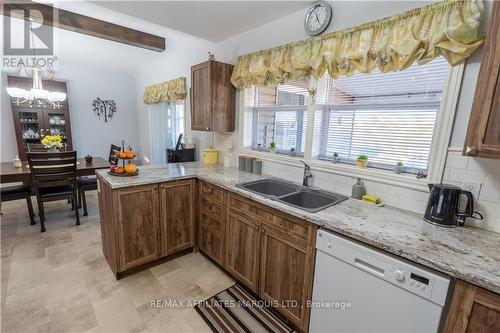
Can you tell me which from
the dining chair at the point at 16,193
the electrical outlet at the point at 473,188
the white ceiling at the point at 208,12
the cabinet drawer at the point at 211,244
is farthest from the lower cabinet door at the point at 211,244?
the dining chair at the point at 16,193

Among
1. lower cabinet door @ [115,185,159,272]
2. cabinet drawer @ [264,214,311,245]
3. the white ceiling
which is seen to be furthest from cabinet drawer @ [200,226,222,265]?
the white ceiling

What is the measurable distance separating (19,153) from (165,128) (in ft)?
8.80

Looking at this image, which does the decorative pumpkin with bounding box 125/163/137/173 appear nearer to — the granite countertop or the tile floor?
the granite countertop

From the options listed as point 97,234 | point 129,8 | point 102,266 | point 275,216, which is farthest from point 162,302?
point 129,8

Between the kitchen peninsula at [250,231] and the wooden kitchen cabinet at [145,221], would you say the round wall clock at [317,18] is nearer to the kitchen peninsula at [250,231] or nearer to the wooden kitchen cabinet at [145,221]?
the kitchen peninsula at [250,231]

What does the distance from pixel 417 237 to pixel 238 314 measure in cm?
138

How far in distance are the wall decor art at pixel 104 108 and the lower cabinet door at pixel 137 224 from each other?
425cm

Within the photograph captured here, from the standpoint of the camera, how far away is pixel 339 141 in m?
2.08

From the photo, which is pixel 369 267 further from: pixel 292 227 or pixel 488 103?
pixel 488 103

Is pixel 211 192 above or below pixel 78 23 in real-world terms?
below

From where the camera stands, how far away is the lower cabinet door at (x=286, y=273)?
152 cm

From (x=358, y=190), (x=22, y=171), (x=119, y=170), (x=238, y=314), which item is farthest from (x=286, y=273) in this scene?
(x=22, y=171)

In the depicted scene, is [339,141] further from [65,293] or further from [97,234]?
[97,234]

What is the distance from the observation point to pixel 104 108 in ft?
17.3
